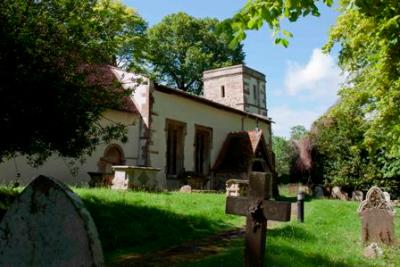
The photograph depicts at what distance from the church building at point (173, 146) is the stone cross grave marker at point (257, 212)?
453 inches

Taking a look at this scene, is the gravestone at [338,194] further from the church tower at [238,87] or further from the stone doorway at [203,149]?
the church tower at [238,87]

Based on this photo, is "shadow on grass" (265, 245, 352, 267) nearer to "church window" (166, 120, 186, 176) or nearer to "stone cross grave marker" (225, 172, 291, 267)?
"stone cross grave marker" (225, 172, 291, 267)

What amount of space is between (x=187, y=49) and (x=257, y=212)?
1789 inches

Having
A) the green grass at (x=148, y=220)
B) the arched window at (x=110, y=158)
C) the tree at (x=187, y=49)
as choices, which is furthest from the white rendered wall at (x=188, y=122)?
the tree at (x=187, y=49)

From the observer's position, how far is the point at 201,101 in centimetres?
2530

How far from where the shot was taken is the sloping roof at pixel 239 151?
2566cm

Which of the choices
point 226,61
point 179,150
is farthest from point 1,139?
point 226,61

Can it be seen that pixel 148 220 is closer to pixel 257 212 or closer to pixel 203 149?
pixel 257 212

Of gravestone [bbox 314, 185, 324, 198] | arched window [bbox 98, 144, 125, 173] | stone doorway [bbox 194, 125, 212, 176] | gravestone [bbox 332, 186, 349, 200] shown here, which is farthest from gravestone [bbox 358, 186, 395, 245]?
gravestone [bbox 314, 185, 324, 198]

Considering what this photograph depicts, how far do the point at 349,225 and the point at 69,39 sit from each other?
8.77 meters

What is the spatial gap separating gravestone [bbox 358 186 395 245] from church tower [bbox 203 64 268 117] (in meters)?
31.7

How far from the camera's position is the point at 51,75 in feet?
25.8

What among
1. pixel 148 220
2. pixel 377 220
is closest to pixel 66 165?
pixel 148 220

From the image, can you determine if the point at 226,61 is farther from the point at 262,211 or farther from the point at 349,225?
the point at 262,211
